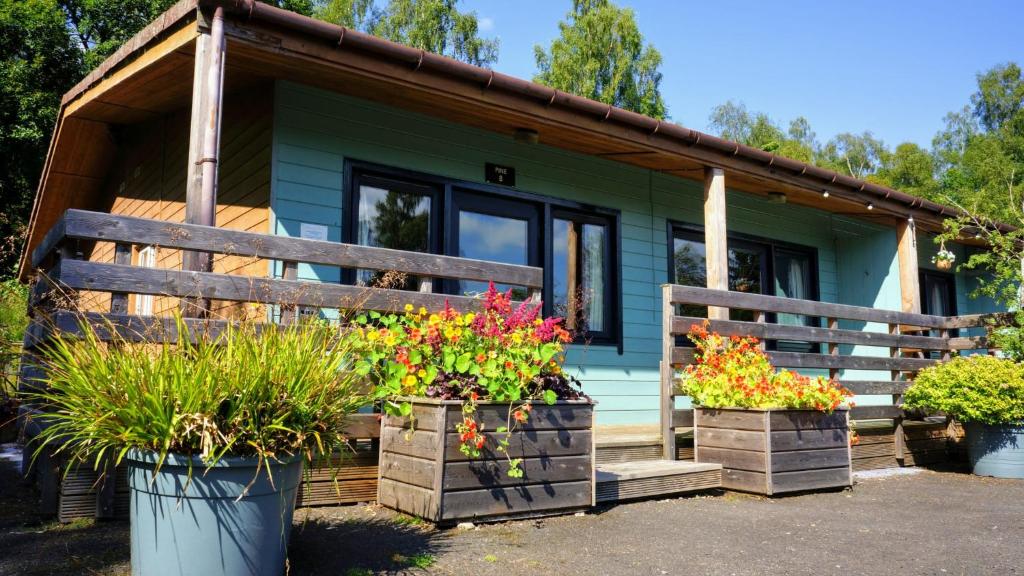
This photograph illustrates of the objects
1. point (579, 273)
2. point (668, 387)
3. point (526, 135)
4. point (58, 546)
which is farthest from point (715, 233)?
point (58, 546)

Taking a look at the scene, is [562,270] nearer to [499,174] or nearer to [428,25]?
[499,174]

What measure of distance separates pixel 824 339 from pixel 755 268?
9.20ft

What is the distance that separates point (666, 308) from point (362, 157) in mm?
2729

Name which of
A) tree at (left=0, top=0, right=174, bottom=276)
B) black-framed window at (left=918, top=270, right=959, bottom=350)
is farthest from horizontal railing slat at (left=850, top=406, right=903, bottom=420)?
tree at (left=0, top=0, right=174, bottom=276)

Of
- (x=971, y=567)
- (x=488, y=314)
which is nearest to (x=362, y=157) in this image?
(x=488, y=314)

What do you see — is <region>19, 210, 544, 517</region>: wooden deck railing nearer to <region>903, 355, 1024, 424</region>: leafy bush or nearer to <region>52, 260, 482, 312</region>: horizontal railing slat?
<region>52, 260, 482, 312</region>: horizontal railing slat

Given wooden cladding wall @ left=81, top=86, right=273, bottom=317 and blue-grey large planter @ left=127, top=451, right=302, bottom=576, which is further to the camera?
wooden cladding wall @ left=81, top=86, right=273, bottom=317

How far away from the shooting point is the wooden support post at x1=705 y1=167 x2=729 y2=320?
6.83 metres

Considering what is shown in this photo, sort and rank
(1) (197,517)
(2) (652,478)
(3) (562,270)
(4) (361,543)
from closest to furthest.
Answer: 1. (1) (197,517)
2. (4) (361,543)
3. (2) (652,478)
4. (3) (562,270)

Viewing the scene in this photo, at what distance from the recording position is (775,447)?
521cm

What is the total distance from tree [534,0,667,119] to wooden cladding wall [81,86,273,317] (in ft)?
67.5

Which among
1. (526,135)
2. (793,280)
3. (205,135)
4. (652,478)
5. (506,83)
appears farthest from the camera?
(793,280)

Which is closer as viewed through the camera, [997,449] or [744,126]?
[997,449]

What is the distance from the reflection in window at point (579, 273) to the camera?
764cm
